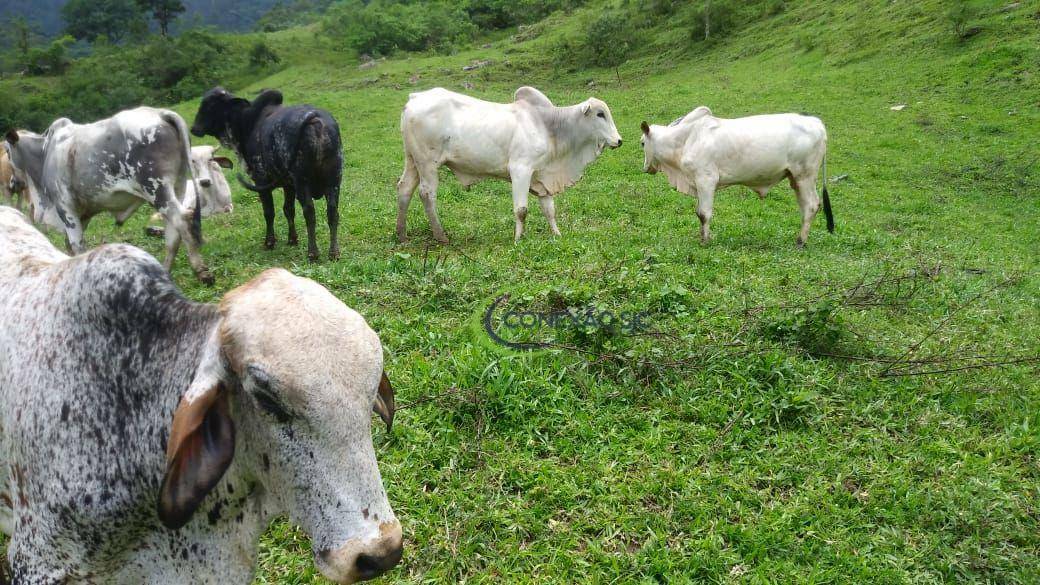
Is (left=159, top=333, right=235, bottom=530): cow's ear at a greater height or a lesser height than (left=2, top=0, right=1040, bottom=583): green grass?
greater

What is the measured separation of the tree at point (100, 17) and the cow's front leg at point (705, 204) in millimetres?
67703

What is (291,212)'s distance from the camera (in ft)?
25.5

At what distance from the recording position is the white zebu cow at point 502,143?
7902mm

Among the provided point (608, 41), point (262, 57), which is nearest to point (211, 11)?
point (262, 57)

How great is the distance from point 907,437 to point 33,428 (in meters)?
4.23

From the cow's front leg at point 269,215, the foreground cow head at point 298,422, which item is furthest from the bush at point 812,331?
the cow's front leg at point 269,215

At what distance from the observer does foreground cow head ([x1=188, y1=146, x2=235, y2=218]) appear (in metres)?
10.4

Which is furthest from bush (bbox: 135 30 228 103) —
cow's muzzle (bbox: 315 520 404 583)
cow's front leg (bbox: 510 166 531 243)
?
cow's muzzle (bbox: 315 520 404 583)

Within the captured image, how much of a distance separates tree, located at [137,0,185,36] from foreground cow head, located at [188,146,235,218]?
57446 millimetres

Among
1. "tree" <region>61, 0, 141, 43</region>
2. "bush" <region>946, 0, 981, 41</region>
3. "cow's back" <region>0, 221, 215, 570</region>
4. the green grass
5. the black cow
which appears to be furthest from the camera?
"tree" <region>61, 0, 141, 43</region>

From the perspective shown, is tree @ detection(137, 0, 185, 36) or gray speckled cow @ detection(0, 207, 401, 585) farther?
tree @ detection(137, 0, 185, 36)

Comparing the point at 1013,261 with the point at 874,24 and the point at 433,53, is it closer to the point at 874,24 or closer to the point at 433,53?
the point at 874,24

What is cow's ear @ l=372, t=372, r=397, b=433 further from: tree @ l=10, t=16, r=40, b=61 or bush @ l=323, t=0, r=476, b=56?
tree @ l=10, t=16, r=40, b=61

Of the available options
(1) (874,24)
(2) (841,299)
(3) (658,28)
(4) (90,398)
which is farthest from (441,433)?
(3) (658,28)
